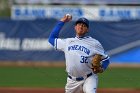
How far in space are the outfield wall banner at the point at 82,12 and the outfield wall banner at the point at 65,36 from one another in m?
3.50

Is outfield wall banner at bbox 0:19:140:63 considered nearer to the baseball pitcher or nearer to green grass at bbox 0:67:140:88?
green grass at bbox 0:67:140:88

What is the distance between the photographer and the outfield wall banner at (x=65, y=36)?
20672 mm

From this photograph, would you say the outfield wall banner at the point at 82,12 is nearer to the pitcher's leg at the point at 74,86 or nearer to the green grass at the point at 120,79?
the green grass at the point at 120,79

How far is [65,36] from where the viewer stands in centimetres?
2055

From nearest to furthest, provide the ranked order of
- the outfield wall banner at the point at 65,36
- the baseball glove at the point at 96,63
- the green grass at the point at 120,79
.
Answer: the baseball glove at the point at 96,63
the green grass at the point at 120,79
the outfield wall banner at the point at 65,36

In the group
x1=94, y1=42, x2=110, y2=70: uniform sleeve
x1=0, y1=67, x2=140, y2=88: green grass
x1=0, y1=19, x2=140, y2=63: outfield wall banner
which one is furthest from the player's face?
x1=0, y1=19, x2=140, y2=63: outfield wall banner

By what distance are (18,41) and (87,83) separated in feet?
46.0

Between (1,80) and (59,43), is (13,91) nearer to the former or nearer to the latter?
(1,80)

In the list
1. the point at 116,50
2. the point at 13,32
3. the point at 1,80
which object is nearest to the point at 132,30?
the point at 116,50

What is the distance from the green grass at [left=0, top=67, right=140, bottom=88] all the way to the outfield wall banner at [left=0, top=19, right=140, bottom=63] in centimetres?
252

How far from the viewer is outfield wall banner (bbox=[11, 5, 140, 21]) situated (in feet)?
80.2

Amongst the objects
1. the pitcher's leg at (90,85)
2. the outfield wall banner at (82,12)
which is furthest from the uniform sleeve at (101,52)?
→ the outfield wall banner at (82,12)

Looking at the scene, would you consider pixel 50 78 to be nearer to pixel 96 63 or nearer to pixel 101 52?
pixel 101 52

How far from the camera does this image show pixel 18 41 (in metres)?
20.9
